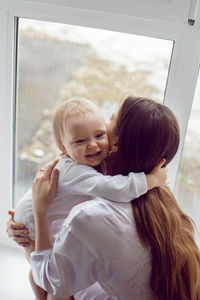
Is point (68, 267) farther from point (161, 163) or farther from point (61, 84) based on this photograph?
point (61, 84)

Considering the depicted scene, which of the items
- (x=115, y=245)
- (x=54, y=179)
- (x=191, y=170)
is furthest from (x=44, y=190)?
(x=191, y=170)

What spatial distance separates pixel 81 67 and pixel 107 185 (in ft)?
1.73

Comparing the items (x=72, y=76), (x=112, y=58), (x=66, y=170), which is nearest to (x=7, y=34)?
(x=72, y=76)

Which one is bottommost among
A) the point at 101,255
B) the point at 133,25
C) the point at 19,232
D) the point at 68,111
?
the point at 19,232

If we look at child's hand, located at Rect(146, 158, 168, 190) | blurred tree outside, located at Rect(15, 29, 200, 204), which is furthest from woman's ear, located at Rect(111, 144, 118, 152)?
blurred tree outside, located at Rect(15, 29, 200, 204)

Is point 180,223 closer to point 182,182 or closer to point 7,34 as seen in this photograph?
point 182,182

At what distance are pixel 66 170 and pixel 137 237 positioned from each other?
0.32m

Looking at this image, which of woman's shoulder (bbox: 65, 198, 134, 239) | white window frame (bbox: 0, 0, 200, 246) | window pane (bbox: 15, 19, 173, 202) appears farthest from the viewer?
window pane (bbox: 15, 19, 173, 202)

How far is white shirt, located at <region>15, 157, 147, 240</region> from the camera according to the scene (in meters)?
0.88

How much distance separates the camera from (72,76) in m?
1.22

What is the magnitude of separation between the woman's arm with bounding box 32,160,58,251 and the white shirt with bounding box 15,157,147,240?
3 cm

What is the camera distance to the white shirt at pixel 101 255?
83 cm

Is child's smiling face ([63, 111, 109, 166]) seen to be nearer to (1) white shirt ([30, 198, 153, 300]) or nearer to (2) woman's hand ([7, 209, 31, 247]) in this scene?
(1) white shirt ([30, 198, 153, 300])

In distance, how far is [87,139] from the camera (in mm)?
→ 1002
